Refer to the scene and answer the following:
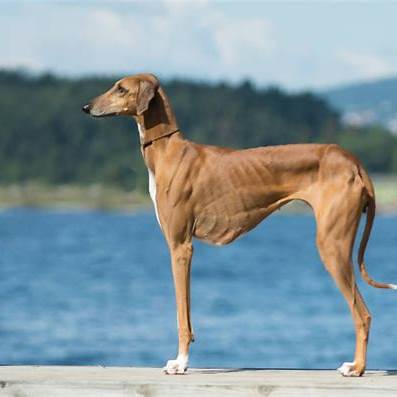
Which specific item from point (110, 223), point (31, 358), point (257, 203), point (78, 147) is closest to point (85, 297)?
point (31, 358)

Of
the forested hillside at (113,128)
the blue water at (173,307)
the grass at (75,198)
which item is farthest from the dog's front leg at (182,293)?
the grass at (75,198)

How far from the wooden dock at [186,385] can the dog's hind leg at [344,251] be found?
169 mm

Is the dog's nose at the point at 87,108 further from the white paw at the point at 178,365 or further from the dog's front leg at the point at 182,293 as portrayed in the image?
the white paw at the point at 178,365

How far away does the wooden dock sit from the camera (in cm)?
642

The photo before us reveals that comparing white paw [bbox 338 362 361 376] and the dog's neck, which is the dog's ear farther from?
white paw [bbox 338 362 361 376]

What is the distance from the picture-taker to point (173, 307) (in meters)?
36.4

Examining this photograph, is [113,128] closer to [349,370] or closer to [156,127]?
[156,127]

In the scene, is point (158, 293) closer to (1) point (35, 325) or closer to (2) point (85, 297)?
(2) point (85, 297)

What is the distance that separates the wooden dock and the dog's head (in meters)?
1.36

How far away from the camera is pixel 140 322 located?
107ft

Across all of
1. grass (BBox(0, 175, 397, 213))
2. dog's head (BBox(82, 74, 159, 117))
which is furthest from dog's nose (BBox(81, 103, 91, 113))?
grass (BBox(0, 175, 397, 213))

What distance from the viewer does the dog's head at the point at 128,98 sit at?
684cm

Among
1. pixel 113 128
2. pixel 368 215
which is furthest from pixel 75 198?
pixel 368 215

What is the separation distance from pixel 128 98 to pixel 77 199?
132 metres
